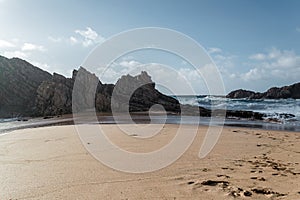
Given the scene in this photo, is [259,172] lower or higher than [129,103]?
lower

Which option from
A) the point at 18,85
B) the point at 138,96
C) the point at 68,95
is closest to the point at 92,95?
the point at 68,95

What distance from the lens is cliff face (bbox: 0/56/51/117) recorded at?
2655 centimetres

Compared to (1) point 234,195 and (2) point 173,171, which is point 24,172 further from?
(1) point 234,195

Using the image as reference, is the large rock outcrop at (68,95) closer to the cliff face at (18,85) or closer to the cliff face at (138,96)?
the cliff face at (138,96)

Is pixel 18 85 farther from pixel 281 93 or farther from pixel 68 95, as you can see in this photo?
pixel 281 93

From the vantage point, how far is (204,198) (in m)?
3.33

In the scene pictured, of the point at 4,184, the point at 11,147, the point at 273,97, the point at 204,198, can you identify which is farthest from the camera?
the point at 273,97

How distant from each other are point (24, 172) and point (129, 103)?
22441mm

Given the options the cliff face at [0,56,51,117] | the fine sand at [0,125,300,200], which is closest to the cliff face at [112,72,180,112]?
the cliff face at [0,56,51,117]

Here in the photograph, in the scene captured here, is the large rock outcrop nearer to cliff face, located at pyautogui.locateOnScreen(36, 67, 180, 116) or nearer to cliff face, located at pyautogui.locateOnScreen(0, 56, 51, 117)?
cliff face, located at pyautogui.locateOnScreen(36, 67, 180, 116)

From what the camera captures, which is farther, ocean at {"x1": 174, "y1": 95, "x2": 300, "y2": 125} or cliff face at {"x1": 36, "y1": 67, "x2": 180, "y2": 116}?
cliff face at {"x1": 36, "y1": 67, "x2": 180, "y2": 116}

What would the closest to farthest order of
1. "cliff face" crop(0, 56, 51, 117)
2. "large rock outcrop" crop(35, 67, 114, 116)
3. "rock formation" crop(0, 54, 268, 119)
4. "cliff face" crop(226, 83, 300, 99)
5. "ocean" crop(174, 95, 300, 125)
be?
"ocean" crop(174, 95, 300, 125)
"large rock outcrop" crop(35, 67, 114, 116)
"rock formation" crop(0, 54, 268, 119)
"cliff face" crop(0, 56, 51, 117)
"cliff face" crop(226, 83, 300, 99)

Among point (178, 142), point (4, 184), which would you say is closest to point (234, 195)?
point (4, 184)

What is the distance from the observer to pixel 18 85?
1184 inches
